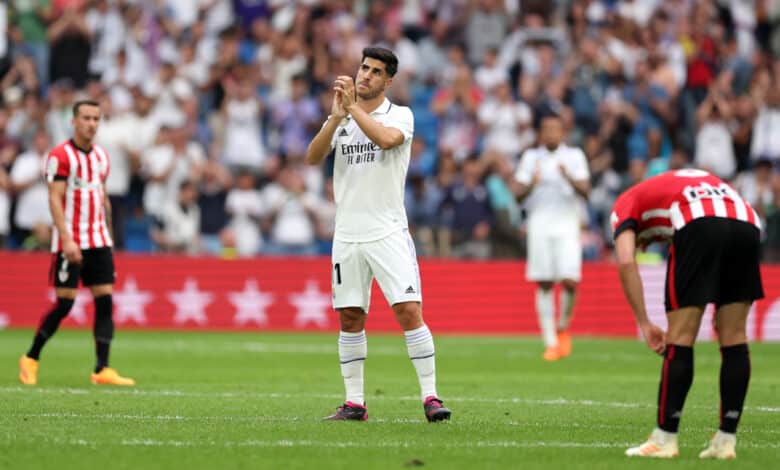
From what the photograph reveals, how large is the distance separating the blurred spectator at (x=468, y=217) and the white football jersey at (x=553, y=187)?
5202mm

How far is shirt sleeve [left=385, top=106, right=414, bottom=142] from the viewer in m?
10.5

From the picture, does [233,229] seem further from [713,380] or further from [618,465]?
[618,465]

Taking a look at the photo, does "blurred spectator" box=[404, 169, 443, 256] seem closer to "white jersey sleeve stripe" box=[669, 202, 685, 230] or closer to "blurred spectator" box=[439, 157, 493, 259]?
Result: "blurred spectator" box=[439, 157, 493, 259]

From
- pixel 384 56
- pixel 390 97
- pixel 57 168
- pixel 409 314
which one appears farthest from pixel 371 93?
pixel 390 97

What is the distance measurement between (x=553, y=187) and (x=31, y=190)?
9308mm

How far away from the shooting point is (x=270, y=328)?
76.2 feet

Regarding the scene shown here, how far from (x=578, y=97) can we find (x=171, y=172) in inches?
304

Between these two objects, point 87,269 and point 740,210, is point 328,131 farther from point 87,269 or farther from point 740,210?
point 87,269

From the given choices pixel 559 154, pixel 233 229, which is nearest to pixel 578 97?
pixel 233 229

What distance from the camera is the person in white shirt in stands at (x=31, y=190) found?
76.8 ft

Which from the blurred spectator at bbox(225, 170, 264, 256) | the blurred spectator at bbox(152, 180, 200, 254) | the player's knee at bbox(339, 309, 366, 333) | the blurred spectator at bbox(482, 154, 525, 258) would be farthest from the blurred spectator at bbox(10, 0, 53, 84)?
the player's knee at bbox(339, 309, 366, 333)

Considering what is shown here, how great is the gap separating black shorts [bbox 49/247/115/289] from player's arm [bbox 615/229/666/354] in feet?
23.0

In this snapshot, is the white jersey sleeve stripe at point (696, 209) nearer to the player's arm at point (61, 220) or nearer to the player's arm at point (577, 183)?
→ the player's arm at point (61, 220)

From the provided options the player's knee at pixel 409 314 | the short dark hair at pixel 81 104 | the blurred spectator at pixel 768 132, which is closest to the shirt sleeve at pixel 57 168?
the short dark hair at pixel 81 104
